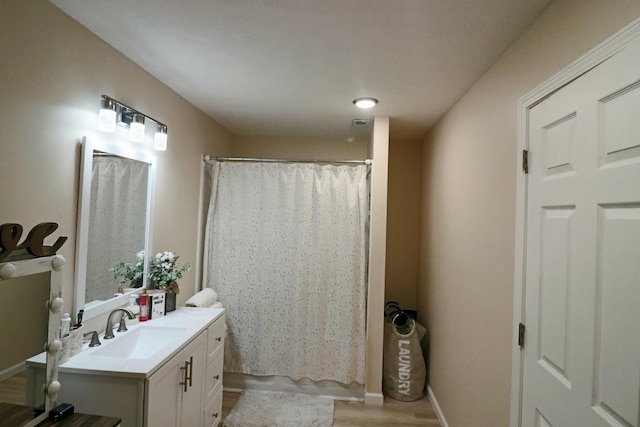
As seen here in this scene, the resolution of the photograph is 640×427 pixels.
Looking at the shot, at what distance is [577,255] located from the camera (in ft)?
3.75

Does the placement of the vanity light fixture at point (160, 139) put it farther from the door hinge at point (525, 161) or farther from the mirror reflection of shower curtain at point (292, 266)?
the door hinge at point (525, 161)

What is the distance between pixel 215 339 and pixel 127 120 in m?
1.49

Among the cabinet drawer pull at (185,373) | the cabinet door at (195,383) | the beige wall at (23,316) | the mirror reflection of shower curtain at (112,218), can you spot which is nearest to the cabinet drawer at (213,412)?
the cabinet door at (195,383)

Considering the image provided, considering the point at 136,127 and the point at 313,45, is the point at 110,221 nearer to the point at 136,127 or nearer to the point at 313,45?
the point at 136,127

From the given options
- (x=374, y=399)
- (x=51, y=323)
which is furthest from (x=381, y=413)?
(x=51, y=323)

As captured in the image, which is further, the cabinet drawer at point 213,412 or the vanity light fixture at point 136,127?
the cabinet drawer at point 213,412

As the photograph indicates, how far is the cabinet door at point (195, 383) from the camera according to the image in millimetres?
1854

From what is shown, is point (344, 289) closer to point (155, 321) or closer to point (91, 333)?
point (155, 321)

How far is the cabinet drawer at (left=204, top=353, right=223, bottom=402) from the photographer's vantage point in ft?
7.13

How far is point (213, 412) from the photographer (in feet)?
7.51

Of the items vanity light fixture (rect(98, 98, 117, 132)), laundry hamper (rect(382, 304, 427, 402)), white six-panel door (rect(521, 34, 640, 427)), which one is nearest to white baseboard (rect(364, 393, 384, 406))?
laundry hamper (rect(382, 304, 427, 402))

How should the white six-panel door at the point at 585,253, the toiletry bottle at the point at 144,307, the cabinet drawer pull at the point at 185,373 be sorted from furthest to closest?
the toiletry bottle at the point at 144,307 < the cabinet drawer pull at the point at 185,373 < the white six-panel door at the point at 585,253

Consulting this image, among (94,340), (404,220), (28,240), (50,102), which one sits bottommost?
(94,340)

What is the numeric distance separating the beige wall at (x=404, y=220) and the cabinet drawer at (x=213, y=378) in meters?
2.04
